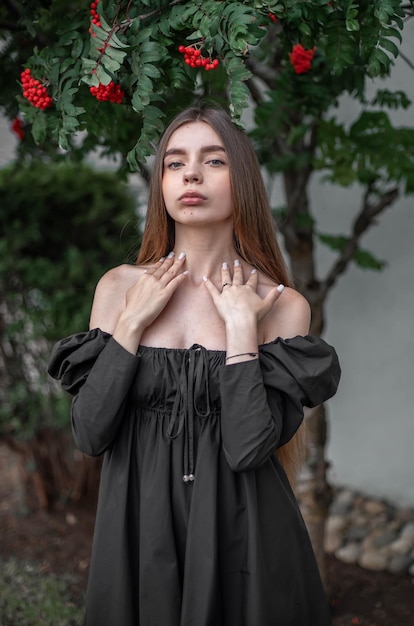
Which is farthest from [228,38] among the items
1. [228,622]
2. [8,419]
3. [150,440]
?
[8,419]

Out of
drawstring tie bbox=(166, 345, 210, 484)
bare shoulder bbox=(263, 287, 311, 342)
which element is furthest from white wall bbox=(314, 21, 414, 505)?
drawstring tie bbox=(166, 345, 210, 484)

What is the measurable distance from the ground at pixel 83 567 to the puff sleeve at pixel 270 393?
1.85 meters

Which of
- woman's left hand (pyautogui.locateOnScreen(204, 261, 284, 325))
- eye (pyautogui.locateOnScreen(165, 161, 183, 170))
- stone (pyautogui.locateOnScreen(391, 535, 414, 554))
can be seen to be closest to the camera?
woman's left hand (pyautogui.locateOnScreen(204, 261, 284, 325))

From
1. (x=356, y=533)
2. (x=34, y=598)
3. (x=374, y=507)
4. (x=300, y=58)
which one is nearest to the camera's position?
(x=300, y=58)

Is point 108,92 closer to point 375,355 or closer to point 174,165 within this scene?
point 174,165

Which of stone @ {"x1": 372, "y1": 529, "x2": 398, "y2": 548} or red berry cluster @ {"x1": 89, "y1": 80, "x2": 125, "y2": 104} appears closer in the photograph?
red berry cluster @ {"x1": 89, "y1": 80, "x2": 125, "y2": 104}

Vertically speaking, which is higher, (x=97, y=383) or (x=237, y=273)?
(x=237, y=273)

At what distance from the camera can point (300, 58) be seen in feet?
9.36

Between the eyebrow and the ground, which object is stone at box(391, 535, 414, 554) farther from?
the eyebrow

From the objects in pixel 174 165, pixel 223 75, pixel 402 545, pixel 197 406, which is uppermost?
pixel 223 75

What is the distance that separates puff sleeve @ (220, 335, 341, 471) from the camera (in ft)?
6.65

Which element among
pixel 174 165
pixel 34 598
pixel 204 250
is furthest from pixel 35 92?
pixel 34 598

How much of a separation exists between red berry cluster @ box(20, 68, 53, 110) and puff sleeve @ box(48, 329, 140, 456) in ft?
2.55

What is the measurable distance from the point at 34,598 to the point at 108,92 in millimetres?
2495
